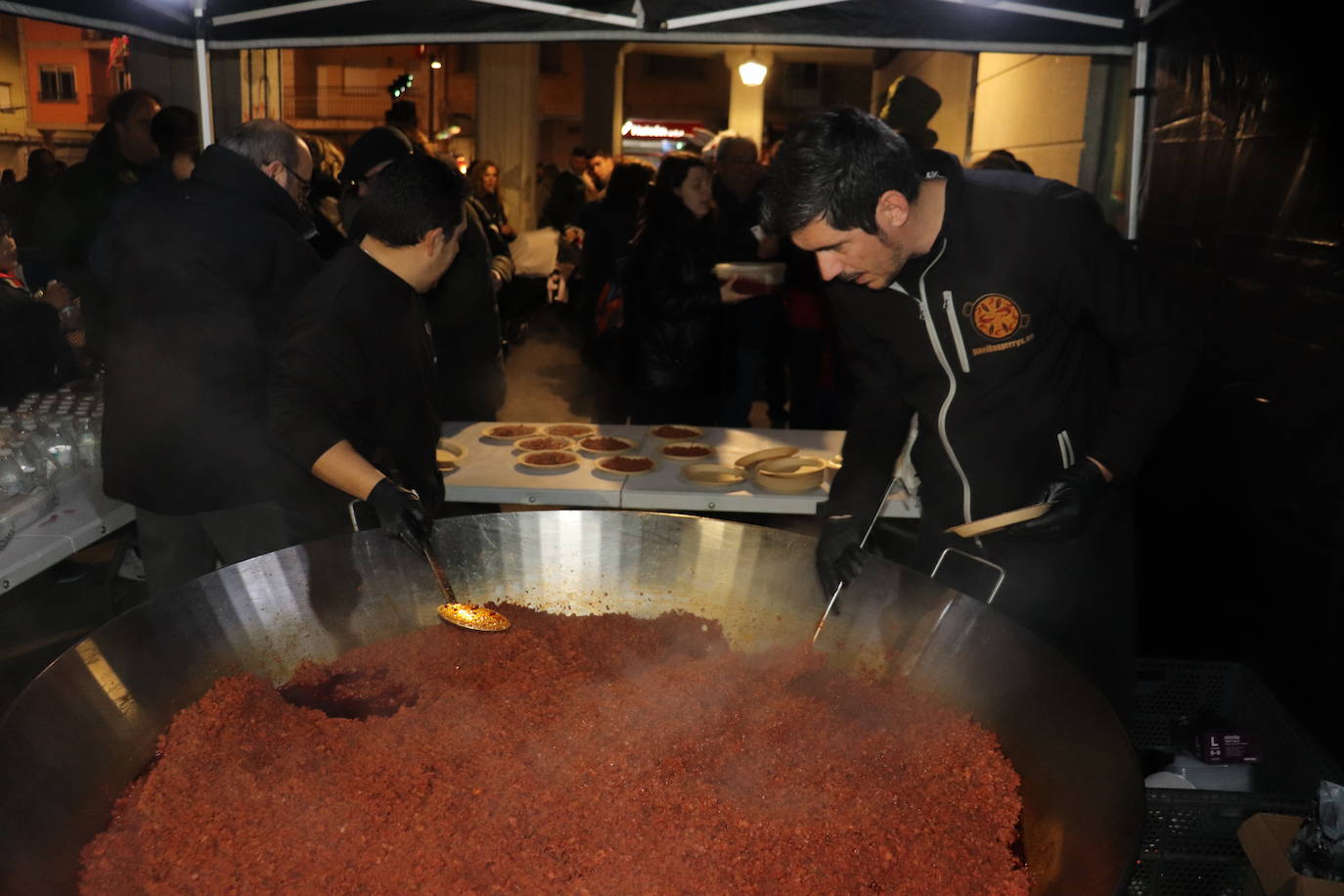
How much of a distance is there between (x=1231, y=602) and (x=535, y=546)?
212 centimetres

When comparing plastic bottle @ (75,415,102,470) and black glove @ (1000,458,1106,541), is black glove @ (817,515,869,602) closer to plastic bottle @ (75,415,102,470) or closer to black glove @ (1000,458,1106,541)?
black glove @ (1000,458,1106,541)

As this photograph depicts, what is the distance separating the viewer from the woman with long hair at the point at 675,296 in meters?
4.29

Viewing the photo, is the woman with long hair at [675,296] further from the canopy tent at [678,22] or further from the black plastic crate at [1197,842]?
the black plastic crate at [1197,842]

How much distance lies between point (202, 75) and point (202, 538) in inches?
78.5

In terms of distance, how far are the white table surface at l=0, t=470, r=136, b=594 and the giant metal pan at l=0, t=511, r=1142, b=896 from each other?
0.91 meters

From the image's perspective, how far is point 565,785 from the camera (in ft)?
4.44

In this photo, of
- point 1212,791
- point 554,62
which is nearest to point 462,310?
point 1212,791

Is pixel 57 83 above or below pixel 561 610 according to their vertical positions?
above

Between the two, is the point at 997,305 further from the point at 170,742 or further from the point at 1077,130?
the point at 1077,130

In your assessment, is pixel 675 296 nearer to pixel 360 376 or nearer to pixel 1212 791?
pixel 360 376

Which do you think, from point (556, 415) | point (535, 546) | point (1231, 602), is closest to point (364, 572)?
point (535, 546)

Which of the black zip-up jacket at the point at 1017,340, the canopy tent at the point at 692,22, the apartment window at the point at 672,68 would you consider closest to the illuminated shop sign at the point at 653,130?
the apartment window at the point at 672,68

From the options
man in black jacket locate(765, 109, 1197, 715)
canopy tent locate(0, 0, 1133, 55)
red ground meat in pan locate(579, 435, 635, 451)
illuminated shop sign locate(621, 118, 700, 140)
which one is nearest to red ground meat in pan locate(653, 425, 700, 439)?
red ground meat in pan locate(579, 435, 635, 451)

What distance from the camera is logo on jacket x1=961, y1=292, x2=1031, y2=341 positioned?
1.80 m
